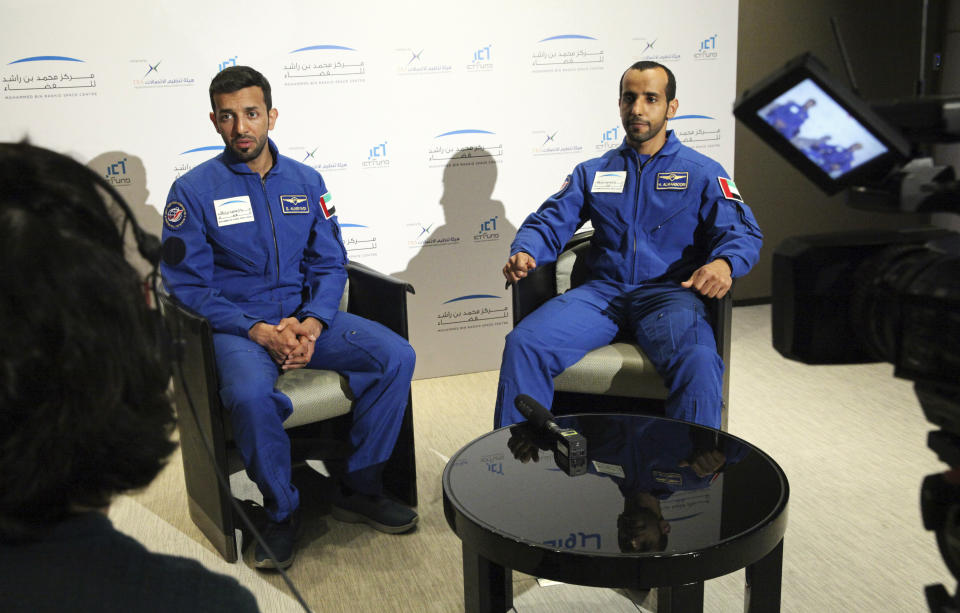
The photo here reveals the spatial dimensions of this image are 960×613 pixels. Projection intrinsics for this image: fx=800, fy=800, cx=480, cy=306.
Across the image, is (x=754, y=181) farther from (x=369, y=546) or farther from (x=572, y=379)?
(x=369, y=546)

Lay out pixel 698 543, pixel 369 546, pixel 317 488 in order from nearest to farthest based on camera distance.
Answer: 1. pixel 698 543
2. pixel 369 546
3. pixel 317 488

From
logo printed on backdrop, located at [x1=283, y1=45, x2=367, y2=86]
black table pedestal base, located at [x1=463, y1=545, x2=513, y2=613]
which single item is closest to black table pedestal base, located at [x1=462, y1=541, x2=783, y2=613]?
black table pedestal base, located at [x1=463, y1=545, x2=513, y2=613]

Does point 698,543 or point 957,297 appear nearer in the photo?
point 957,297

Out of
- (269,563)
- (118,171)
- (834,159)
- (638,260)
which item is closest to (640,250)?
(638,260)

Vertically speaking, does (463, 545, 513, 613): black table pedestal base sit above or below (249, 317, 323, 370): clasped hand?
below

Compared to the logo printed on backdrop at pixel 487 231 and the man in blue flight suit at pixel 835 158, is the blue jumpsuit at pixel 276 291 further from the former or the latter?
the man in blue flight suit at pixel 835 158

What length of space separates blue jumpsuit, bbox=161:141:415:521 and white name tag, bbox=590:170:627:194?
0.90 meters

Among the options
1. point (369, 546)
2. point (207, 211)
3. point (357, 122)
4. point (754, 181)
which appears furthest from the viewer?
point (754, 181)

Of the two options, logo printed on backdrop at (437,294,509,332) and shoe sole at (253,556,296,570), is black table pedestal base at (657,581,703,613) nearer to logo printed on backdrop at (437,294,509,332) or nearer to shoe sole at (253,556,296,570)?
shoe sole at (253,556,296,570)

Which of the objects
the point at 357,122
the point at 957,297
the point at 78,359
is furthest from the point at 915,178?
the point at 357,122

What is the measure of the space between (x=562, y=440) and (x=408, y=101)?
206cm

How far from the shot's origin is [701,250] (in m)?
2.74

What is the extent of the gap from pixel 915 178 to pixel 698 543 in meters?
0.83

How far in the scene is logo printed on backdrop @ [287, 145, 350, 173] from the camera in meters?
3.33
